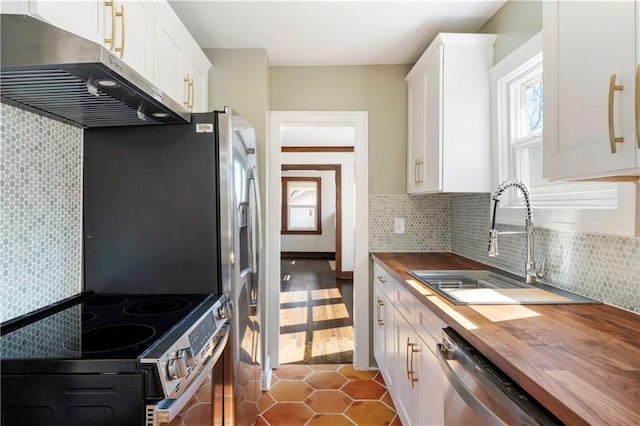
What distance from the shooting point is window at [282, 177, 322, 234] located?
343 inches

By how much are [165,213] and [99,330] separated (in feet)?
2.09

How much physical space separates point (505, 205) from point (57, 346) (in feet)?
6.96

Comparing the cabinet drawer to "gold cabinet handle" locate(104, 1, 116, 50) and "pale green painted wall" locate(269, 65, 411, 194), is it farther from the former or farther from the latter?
"gold cabinet handle" locate(104, 1, 116, 50)

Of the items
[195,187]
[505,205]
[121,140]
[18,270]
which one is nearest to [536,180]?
[505,205]

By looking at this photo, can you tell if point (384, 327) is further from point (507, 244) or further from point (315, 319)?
point (315, 319)

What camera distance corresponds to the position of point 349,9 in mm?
1989

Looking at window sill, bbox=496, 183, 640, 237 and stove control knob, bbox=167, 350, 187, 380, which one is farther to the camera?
window sill, bbox=496, 183, 640, 237

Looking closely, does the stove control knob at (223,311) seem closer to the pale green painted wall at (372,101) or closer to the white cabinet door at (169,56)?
the white cabinet door at (169,56)

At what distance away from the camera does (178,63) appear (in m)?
1.91

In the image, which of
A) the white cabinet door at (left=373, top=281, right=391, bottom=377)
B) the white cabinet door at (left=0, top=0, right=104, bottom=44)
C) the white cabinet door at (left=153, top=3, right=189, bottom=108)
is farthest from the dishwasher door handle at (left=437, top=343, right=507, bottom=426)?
the white cabinet door at (left=153, top=3, right=189, bottom=108)

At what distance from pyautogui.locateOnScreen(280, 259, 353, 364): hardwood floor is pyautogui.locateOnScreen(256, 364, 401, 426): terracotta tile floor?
0.64 feet

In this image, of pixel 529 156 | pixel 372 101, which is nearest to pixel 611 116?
pixel 529 156

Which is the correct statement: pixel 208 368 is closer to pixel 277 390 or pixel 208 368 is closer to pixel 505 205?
pixel 277 390

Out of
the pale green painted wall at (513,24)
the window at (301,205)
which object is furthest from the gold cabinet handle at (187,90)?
the window at (301,205)
